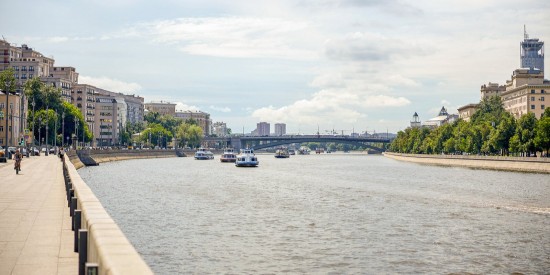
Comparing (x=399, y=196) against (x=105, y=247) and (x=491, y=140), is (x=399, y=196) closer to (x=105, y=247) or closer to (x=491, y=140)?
(x=105, y=247)

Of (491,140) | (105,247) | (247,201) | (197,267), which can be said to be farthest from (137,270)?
(491,140)

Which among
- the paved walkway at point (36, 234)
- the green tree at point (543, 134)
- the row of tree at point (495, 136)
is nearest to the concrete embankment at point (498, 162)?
the row of tree at point (495, 136)

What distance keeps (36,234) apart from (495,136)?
121723mm

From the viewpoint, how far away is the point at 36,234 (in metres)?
21.2

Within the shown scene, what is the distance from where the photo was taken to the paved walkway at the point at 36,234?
16406 mm

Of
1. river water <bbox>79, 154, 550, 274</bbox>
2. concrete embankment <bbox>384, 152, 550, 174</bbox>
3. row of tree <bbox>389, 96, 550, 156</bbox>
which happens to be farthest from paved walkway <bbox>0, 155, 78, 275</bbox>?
row of tree <bbox>389, 96, 550, 156</bbox>

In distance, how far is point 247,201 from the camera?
53156mm

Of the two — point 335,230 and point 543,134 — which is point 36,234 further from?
point 543,134

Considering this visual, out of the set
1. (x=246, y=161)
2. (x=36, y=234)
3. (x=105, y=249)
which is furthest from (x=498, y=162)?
(x=105, y=249)

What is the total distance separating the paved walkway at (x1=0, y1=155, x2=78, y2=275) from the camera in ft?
53.8

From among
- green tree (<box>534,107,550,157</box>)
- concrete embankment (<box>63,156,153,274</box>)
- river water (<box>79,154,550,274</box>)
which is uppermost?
green tree (<box>534,107,550,157</box>)

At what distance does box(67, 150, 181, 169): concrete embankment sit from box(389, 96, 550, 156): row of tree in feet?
229

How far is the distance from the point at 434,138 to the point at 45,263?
593 feet

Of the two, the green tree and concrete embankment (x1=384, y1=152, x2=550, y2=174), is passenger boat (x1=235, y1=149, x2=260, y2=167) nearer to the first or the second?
concrete embankment (x1=384, y1=152, x2=550, y2=174)
